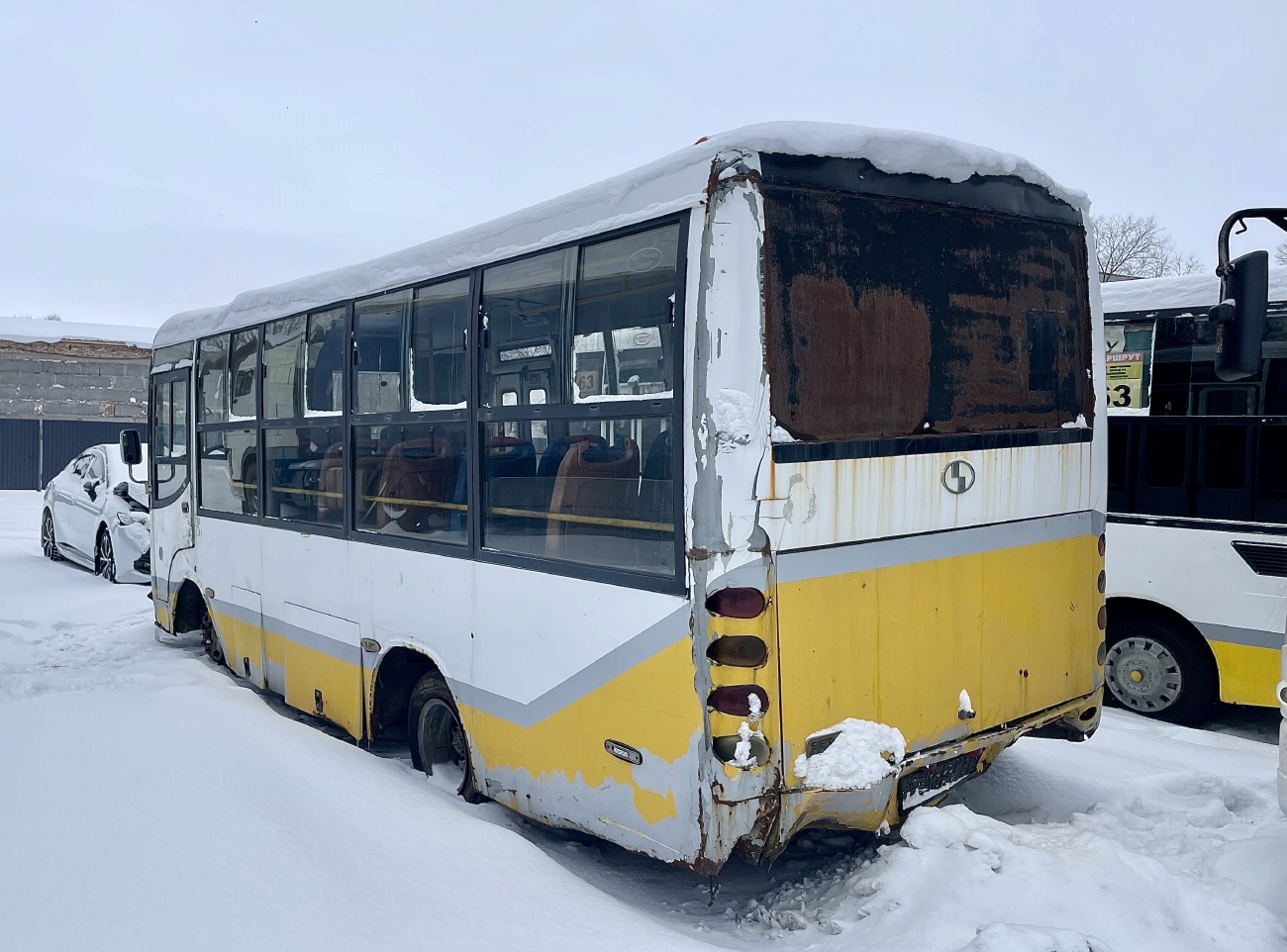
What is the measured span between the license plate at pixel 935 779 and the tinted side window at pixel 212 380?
5.30 meters

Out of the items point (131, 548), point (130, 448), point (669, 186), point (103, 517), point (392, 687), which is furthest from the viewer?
point (103, 517)

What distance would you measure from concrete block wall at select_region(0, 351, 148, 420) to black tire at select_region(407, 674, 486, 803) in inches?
953

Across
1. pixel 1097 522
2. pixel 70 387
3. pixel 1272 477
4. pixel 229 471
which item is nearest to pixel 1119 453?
pixel 1272 477

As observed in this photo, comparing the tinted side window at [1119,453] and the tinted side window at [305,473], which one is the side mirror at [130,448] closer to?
the tinted side window at [305,473]

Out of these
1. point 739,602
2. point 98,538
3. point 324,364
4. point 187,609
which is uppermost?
point 324,364

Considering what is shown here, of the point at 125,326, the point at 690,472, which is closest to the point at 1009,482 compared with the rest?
the point at 690,472

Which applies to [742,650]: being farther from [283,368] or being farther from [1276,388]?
[1276,388]

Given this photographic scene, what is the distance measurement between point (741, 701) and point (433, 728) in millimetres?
2357

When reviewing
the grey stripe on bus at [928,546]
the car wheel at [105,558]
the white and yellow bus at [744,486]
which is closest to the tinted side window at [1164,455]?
the white and yellow bus at [744,486]

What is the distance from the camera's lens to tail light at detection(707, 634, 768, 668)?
323 cm

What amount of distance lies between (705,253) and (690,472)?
2.41ft

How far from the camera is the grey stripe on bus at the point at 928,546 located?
3350 millimetres

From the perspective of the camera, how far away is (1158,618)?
252 inches

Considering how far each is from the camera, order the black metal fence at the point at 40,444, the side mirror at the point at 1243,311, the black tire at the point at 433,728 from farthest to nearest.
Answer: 1. the black metal fence at the point at 40,444
2. the black tire at the point at 433,728
3. the side mirror at the point at 1243,311
